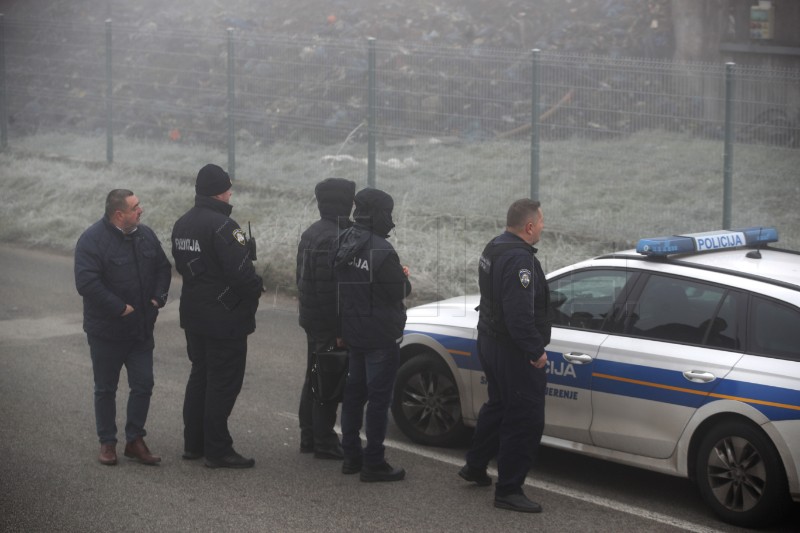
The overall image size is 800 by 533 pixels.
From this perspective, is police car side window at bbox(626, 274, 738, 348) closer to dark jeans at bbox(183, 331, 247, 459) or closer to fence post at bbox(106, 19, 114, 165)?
dark jeans at bbox(183, 331, 247, 459)

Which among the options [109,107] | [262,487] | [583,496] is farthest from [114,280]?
[109,107]

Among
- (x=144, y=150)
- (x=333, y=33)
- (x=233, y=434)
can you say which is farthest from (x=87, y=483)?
(x=333, y=33)

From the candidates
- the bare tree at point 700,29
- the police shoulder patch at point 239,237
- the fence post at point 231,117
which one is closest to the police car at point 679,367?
the police shoulder patch at point 239,237

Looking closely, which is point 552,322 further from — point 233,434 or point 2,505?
point 2,505

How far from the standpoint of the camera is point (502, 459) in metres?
6.10

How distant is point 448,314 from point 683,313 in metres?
1.75

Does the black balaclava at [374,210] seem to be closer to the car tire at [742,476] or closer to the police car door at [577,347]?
the police car door at [577,347]

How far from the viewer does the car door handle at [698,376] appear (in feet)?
19.2

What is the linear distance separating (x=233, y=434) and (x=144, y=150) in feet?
38.4

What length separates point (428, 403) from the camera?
7305 mm

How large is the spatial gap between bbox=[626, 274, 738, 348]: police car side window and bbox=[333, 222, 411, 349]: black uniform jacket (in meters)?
1.38

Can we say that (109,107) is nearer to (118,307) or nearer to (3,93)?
(3,93)

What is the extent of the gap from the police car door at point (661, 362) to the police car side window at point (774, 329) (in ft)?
0.31

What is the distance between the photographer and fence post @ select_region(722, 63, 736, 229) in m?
11.5
